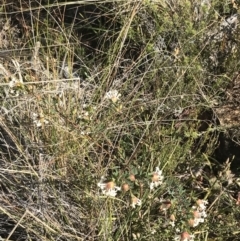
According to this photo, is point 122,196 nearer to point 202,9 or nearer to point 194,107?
point 194,107

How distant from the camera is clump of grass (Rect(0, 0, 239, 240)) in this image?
1.59 m

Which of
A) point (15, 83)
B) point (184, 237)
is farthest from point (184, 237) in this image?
point (15, 83)

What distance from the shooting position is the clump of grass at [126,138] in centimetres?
159

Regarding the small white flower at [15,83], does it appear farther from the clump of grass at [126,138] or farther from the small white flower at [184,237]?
the small white flower at [184,237]

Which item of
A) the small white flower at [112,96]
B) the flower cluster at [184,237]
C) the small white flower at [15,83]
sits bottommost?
the flower cluster at [184,237]

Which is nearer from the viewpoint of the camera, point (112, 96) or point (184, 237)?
point (184, 237)

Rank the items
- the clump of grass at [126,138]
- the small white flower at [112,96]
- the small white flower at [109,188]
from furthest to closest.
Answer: the small white flower at [112,96] < the clump of grass at [126,138] < the small white flower at [109,188]

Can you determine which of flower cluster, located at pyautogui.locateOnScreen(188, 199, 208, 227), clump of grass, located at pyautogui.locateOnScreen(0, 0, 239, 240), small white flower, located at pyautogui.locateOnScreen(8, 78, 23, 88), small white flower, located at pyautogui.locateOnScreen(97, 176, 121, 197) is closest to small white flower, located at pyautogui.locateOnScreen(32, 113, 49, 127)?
clump of grass, located at pyautogui.locateOnScreen(0, 0, 239, 240)

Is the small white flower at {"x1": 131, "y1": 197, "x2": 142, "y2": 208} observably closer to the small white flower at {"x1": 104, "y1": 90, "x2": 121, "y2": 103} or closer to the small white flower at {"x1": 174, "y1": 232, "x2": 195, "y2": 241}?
the small white flower at {"x1": 174, "y1": 232, "x2": 195, "y2": 241}

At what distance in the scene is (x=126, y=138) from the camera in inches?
72.9

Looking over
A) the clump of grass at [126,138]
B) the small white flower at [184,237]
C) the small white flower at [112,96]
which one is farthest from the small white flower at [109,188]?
the small white flower at [112,96]

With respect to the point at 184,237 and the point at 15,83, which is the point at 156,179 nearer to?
the point at 184,237

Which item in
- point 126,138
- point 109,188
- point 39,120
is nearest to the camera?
point 109,188

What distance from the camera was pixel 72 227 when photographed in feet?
5.33
